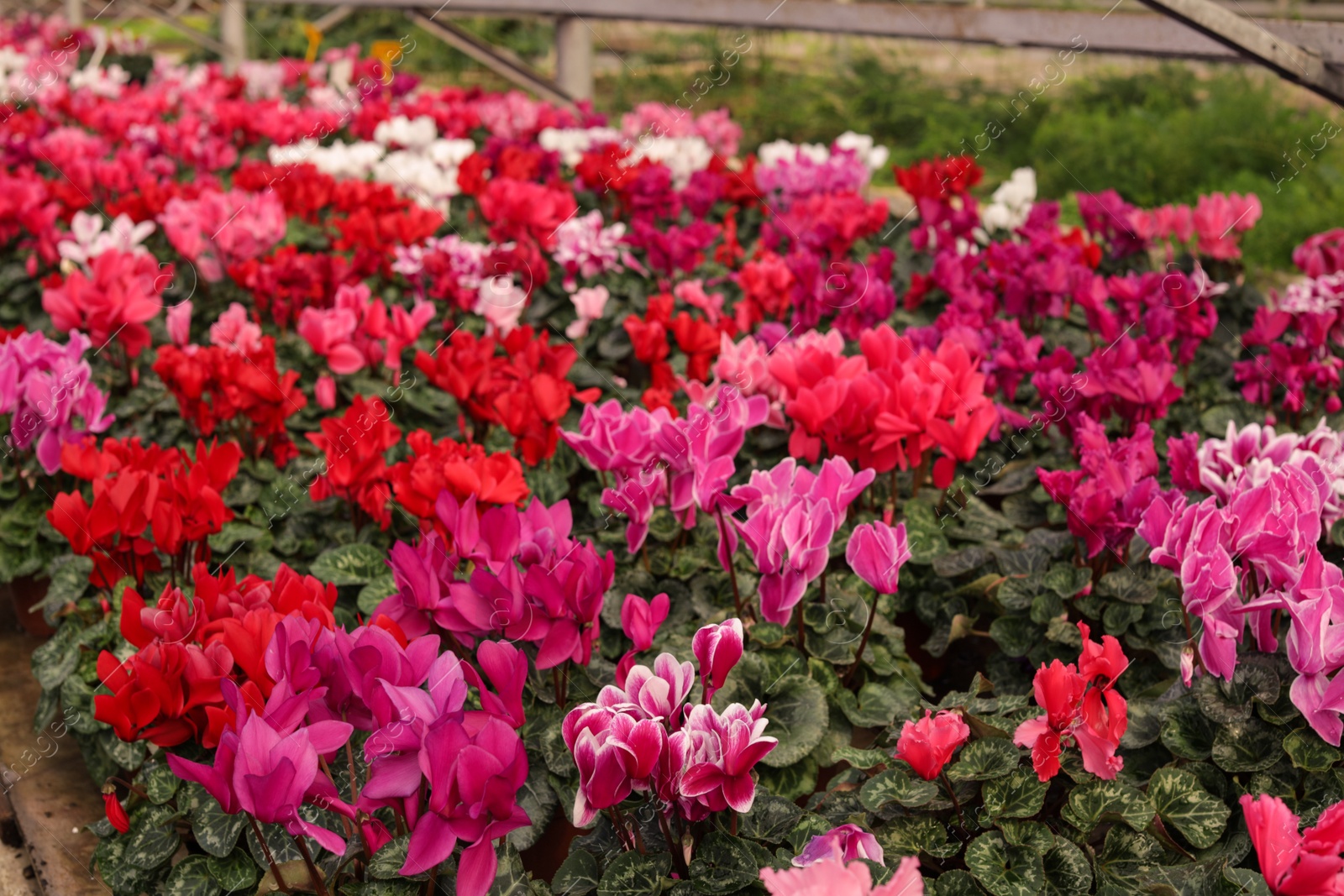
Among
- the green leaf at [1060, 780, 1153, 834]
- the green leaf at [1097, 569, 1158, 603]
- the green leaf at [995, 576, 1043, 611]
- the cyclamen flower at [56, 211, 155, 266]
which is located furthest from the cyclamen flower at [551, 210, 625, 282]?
the green leaf at [1060, 780, 1153, 834]

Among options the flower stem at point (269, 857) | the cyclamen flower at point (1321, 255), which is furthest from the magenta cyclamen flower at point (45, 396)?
the cyclamen flower at point (1321, 255)

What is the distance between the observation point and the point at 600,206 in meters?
5.16

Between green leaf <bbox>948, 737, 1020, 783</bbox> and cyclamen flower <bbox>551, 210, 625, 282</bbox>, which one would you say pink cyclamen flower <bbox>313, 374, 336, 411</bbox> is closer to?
cyclamen flower <bbox>551, 210, 625, 282</bbox>

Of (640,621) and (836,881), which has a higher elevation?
(836,881)

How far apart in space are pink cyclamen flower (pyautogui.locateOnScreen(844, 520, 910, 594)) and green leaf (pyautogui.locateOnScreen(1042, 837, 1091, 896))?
1.35 feet

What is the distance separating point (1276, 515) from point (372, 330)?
6.79ft

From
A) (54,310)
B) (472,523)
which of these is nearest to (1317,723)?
(472,523)

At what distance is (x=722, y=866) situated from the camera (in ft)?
4.98

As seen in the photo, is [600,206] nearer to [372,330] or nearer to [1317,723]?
[372,330]

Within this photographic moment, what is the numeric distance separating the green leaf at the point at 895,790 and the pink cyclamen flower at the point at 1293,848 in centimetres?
40

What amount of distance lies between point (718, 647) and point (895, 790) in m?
0.31

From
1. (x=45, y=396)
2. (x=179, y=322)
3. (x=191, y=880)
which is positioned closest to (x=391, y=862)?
(x=191, y=880)

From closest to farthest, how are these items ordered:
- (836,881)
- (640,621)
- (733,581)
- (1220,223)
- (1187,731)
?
(836,881)
(640,621)
(1187,731)
(733,581)
(1220,223)

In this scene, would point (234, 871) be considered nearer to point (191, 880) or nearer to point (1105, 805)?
point (191, 880)
